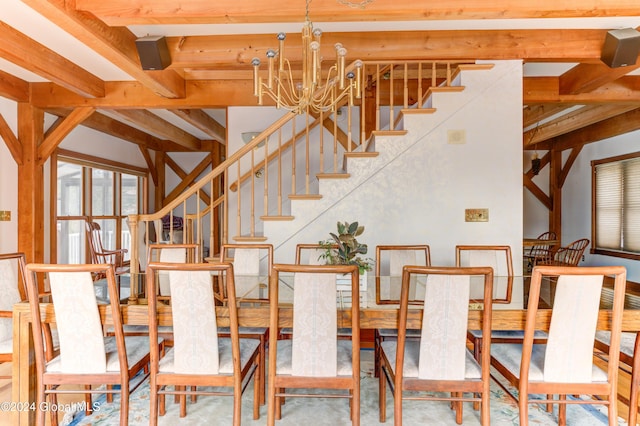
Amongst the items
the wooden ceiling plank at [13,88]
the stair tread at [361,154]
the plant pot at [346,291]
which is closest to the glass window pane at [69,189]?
the wooden ceiling plank at [13,88]

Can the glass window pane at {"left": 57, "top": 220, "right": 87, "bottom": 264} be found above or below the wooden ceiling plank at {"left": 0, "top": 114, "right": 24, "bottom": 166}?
below

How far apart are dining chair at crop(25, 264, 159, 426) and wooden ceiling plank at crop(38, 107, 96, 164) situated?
127 inches

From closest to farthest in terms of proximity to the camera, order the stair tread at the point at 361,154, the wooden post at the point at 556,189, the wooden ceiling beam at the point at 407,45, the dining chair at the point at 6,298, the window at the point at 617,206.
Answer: the dining chair at the point at 6,298 < the wooden ceiling beam at the point at 407,45 < the stair tread at the point at 361,154 < the window at the point at 617,206 < the wooden post at the point at 556,189

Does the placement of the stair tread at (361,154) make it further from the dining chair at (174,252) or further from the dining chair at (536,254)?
the dining chair at (536,254)

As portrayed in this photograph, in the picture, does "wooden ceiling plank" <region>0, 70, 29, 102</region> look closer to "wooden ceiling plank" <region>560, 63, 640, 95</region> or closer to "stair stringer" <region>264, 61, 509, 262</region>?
"stair stringer" <region>264, 61, 509, 262</region>

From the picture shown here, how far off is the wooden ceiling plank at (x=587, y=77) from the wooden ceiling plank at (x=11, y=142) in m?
5.94

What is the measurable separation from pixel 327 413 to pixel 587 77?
A: 12.7 feet

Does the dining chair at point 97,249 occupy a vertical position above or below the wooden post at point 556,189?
below

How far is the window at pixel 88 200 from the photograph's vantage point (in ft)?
18.2

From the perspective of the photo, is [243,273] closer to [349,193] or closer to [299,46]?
[349,193]

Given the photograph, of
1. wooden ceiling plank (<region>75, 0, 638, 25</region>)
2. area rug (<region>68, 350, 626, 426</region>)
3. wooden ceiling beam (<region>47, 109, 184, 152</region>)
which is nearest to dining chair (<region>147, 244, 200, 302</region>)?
area rug (<region>68, 350, 626, 426</region>)

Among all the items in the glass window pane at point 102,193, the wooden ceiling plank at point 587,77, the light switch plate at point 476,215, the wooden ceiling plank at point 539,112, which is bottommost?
the light switch plate at point 476,215

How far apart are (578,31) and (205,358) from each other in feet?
11.8

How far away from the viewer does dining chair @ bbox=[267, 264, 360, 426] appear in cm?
175
